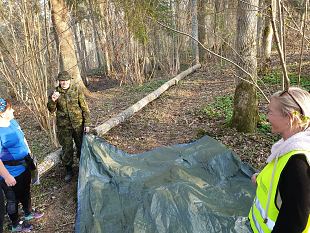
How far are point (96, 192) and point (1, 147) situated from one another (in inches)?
44.1

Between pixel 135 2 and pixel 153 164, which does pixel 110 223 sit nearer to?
pixel 153 164

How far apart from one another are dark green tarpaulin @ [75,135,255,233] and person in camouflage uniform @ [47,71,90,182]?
10.6 inches

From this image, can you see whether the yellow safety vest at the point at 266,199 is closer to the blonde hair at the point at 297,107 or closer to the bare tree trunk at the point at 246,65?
the blonde hair at the point at 297,107

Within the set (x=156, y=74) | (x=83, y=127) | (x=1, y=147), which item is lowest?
(x=156, y=74)

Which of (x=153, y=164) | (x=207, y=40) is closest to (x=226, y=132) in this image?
(x=153, y=164)

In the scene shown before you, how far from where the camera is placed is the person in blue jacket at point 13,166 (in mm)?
3072

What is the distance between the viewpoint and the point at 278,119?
1.47m

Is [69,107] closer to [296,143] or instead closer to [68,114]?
[68,114]

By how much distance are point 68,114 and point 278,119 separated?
334 cm

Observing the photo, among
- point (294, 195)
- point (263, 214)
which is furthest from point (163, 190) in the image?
point (294, 195)

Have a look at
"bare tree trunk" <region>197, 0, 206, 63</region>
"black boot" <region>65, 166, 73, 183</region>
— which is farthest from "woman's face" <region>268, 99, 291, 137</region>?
"bare tree trunk" <region>197, 0, 206, 63</region>

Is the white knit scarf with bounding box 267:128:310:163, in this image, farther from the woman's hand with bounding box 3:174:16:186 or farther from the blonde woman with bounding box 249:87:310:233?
the woman's hand with bounding box 3:174:16:186

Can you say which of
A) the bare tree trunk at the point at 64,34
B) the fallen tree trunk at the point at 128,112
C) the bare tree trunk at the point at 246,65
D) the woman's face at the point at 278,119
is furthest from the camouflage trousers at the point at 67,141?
the bare tree trunk at the point at 64,34

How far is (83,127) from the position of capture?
4453 millimetres
